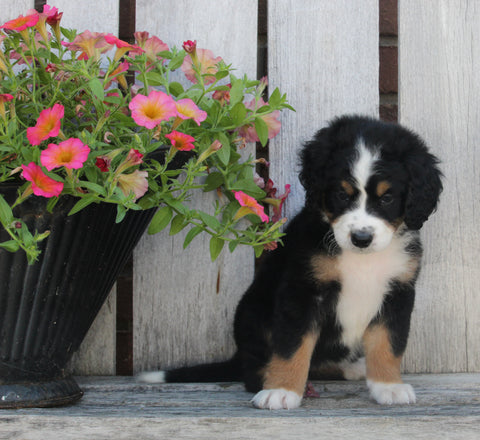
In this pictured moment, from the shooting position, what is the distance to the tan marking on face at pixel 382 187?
2041 millimetres

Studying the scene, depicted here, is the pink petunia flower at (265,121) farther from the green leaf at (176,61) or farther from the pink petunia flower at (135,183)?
the pink petunia flower at (135,183)

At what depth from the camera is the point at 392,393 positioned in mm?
2012

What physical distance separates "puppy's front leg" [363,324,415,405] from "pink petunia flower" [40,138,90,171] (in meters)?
1.22

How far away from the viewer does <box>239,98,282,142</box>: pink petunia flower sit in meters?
2.13

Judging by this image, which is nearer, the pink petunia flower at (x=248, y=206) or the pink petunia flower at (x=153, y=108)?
the pink petunia flower at (x=153, y=108)

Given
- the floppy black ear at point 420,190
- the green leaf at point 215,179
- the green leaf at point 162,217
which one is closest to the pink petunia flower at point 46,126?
the green leaf at point 162,217

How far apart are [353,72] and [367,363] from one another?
3.75 ft

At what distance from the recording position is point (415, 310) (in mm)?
2498

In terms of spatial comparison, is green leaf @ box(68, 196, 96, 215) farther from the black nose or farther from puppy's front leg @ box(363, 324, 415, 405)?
puppy's front leg @ box(363, 324, 415, 405)

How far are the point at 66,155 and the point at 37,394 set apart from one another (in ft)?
2.49

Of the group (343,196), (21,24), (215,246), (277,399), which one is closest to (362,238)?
(343,196)

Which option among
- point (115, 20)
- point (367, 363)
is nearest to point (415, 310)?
point (367, 363)

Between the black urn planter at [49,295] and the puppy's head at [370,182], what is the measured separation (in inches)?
26.7

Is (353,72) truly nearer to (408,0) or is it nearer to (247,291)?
(408,0)
